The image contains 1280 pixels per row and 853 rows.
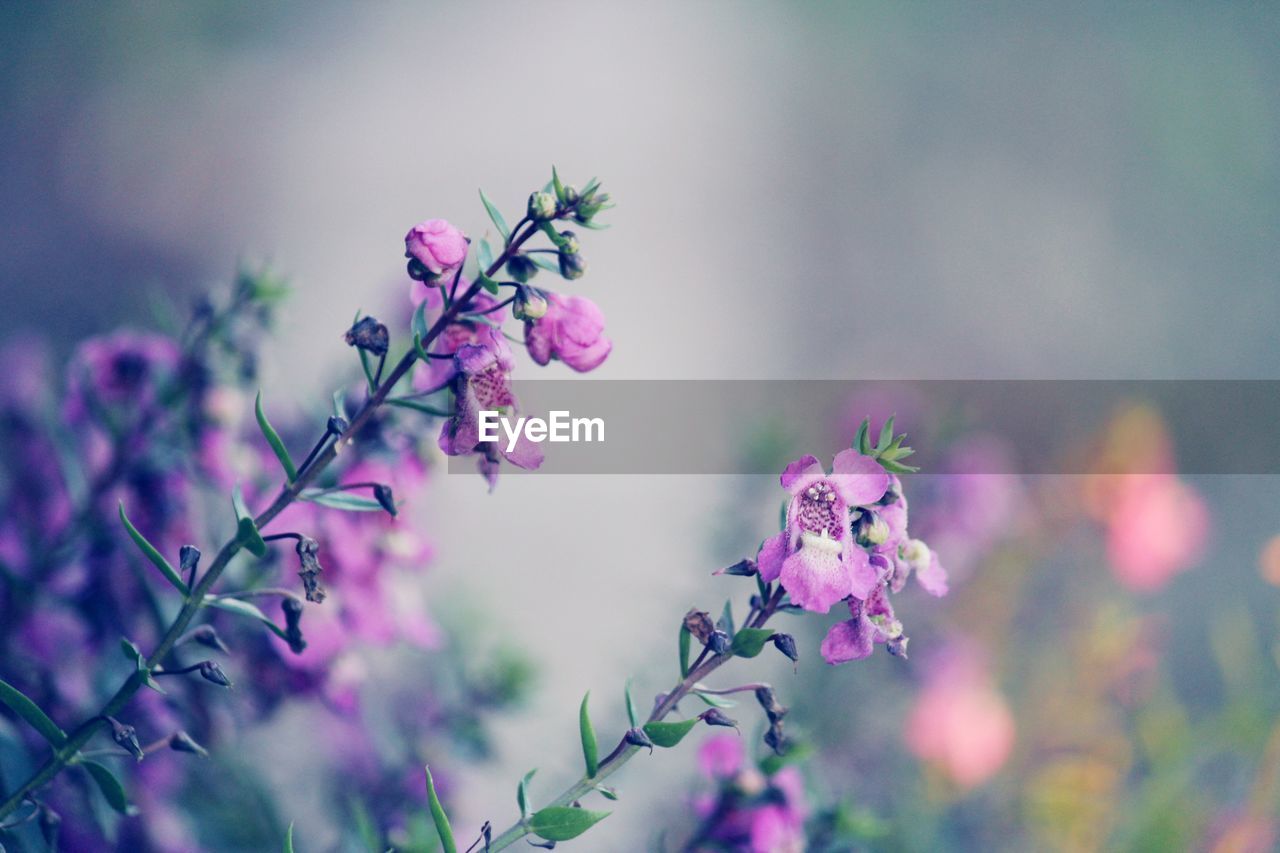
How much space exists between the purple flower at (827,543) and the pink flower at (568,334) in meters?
0.18

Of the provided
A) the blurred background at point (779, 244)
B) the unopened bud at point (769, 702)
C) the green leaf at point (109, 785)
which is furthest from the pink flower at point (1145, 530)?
the green leaf at point (109, 785)

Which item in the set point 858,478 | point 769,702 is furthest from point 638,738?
point 858,478

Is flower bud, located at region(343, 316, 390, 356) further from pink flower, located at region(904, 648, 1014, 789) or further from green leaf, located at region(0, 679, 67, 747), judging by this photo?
pink flower, located at region(904, 648, 1014, 789)

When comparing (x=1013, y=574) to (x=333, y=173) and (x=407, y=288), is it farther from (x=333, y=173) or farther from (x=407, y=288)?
(x=333, y=173)

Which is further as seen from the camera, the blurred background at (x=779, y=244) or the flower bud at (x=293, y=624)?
the blurred background at (x=779, y=244)

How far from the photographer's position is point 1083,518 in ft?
5.98

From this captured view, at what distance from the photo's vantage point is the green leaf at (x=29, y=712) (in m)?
0.68

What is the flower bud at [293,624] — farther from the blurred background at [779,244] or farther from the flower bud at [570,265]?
the blurred background at [779,244]

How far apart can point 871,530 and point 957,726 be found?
3.46ft

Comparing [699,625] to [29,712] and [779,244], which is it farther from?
[779,244]

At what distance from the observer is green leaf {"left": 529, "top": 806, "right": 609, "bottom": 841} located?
0.67 metres

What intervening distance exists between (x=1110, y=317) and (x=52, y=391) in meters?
3.08

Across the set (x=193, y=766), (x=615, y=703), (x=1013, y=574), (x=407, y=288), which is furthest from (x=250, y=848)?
(x=1013, y=574)

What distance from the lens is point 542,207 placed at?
2.28ft
